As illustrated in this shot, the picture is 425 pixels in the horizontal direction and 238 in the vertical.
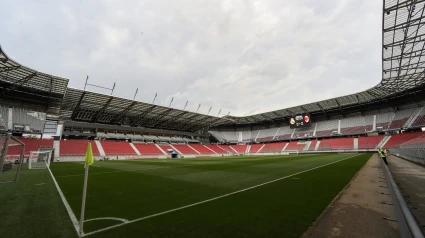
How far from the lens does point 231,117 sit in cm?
6962

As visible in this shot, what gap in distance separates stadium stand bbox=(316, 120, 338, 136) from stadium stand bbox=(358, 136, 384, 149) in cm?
858

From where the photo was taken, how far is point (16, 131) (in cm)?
3556

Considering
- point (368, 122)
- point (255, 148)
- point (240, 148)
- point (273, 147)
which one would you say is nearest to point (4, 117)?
point (240, 148)

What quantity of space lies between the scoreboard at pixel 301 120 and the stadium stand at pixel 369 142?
551 inches

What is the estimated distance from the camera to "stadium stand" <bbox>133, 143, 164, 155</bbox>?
161ft

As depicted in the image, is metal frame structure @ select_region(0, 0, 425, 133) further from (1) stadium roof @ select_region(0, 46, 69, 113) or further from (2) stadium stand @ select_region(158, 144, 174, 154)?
(2) stadium stand @ select_region(158, 144, 174, 154)

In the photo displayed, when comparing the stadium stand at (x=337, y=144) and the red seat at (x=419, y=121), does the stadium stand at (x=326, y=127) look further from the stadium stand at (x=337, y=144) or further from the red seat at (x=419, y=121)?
the red seat at (x=419, y=121)

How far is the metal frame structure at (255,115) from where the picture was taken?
1942 centimetres

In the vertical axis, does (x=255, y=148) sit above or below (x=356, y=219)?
below

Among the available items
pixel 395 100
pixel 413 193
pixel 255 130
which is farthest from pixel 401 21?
pixel 255 130

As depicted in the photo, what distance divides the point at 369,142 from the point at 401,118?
9.44 m

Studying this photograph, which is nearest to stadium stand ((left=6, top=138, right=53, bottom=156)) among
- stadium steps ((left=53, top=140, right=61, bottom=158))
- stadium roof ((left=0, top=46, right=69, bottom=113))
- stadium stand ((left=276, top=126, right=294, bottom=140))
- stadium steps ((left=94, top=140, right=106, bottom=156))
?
stadium steps ((left=53, top=140, right=61, bottom=158))

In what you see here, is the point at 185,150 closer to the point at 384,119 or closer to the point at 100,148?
the point at 100,148

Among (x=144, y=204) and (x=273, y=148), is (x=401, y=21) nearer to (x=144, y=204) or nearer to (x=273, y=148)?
(x=144, y=204)
